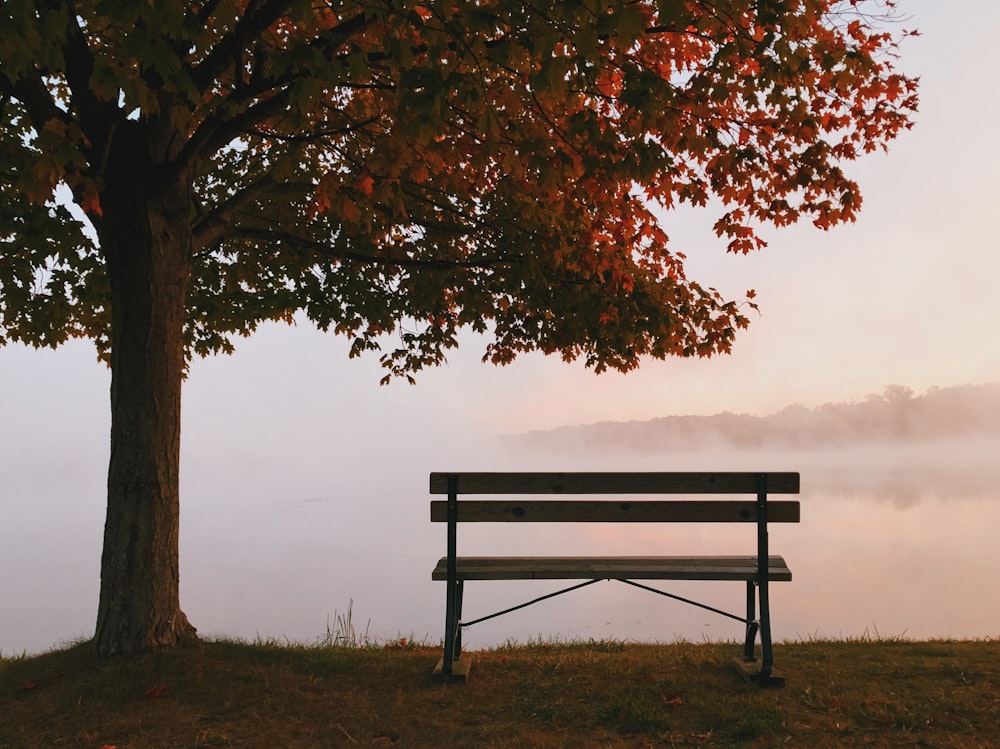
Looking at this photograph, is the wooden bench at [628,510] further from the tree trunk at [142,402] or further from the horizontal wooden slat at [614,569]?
the tree trunk at [142,402]

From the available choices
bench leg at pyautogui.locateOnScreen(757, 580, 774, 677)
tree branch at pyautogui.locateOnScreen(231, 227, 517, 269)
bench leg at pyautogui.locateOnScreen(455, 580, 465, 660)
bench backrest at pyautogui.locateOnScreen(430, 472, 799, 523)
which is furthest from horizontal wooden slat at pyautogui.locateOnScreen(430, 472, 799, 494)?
tree branch at pyautogui.locateOnScreen(231, 227, 517, 269)

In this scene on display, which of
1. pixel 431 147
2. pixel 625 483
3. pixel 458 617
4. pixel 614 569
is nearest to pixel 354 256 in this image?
pixel 431 147

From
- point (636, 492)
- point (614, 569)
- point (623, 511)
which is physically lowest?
point (614, 569)

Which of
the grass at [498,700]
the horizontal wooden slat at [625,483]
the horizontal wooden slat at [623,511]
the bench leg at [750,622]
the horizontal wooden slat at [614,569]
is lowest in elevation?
the grass at [498,700]

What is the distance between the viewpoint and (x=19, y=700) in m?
6.01

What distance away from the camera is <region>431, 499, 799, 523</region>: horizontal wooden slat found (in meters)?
6.16

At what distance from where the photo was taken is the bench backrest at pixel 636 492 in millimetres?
6133

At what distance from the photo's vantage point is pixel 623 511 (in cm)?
618

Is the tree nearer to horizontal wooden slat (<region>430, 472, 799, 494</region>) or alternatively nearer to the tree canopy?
the tree canopy

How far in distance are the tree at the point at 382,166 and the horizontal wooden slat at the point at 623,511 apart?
8.16 ft

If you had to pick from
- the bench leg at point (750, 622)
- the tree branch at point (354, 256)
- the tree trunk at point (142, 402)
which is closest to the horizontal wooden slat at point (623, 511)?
the bench leg at point (750, 622)

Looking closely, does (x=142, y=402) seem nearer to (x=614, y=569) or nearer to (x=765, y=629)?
(x=614, y=569)

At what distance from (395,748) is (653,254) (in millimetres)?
7245

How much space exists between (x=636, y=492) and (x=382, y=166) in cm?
332
